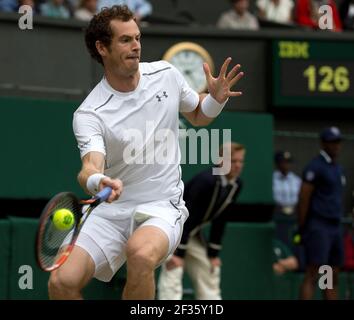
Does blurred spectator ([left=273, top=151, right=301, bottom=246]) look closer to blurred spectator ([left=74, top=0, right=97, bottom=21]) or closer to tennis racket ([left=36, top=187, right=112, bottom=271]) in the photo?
blurred spectator ([left=74, top=0, right=97, bottom=21])

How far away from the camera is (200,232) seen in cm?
1119

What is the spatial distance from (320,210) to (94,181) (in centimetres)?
548

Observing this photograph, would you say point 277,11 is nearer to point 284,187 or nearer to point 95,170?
point 284,187

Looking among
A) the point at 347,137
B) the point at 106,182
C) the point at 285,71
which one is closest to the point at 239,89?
the point at 285,71

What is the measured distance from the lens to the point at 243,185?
11.9 metres

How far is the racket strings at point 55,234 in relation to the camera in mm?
6461

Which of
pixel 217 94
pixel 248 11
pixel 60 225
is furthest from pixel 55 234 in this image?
pixel 248 11

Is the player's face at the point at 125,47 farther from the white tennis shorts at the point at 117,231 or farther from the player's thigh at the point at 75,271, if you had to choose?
the player's thigh at the point at 75,271

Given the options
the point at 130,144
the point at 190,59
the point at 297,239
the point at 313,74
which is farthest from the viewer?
the point at 313,74

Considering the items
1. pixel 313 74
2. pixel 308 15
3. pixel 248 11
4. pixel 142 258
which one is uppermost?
pixel 248 11

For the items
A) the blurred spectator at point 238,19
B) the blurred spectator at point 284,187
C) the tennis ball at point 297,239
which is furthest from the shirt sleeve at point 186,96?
A: the blurred spectator at point 238,19

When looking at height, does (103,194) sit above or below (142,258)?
above

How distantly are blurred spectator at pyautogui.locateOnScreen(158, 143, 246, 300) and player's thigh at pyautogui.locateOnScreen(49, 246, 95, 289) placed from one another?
364cm
